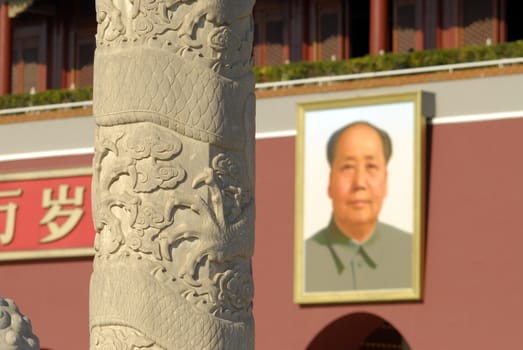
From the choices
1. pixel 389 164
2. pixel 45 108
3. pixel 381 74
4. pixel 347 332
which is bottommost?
pixel 347 332

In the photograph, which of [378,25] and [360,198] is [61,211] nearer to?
[360,198]

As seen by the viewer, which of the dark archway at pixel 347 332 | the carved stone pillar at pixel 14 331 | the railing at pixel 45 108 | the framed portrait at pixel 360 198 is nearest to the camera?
the carved stone pillar at pixel 14 331

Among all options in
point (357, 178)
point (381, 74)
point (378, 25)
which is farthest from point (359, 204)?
point (378, 25)

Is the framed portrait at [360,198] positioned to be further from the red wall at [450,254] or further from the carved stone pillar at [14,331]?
the carved stone pillar at [14,331]

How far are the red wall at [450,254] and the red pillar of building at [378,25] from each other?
184cm

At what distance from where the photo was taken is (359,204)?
59.4 ft

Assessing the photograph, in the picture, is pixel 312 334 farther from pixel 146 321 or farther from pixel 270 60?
pixel 146 321

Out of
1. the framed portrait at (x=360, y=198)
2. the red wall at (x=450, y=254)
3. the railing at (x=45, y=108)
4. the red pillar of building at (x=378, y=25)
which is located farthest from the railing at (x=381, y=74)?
the red pillar of building at (x=378, y=25)

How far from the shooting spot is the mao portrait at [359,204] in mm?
17781

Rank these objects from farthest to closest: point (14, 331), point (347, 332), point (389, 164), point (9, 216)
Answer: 1. point (9, 216)
2. point (347, 332)
3. point (389, 164)
4. point (14, 331)

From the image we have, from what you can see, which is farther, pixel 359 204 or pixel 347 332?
pixel 347 332

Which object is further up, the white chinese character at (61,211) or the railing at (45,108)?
the railing at (45,108)

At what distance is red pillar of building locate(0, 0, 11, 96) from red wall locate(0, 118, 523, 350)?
17.0 ft

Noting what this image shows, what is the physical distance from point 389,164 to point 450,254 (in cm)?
114
